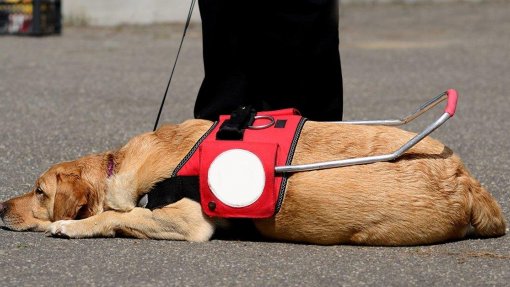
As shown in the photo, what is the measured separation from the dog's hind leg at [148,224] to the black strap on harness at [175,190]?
3 centimetres

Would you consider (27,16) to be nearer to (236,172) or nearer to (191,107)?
(191,107)

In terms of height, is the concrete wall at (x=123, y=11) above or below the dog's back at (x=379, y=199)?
below

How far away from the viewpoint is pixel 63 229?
527 centimetres

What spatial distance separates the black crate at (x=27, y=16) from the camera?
15.3 m

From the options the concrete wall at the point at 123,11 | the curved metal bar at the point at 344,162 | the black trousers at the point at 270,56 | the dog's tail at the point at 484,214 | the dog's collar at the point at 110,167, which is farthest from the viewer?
the concrete wall at the point at 123,11

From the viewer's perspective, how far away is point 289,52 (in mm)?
6184

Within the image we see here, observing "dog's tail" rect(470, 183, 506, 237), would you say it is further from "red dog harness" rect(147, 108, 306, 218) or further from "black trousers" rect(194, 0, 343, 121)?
"black trousers" rect(194, 0, 343, 121)

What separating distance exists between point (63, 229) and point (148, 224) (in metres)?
0.43

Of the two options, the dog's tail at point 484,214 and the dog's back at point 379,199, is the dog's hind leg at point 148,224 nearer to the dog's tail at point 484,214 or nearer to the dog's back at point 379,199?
the dog's back at point 379,199

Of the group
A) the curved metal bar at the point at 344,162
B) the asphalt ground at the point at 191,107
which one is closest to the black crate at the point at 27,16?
the asphalt ground at the point at 191,107

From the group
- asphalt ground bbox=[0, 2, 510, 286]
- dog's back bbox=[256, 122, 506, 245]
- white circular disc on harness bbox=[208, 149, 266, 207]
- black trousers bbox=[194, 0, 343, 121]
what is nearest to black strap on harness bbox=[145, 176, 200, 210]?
white circular disc on harness bbox=[208, 149, 266, 207]

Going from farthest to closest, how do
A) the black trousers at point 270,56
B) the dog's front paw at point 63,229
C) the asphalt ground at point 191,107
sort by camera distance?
the black trousers at point 270,56 < the dog's front paw at point 63,229 < the asphalt ground at point 191,107

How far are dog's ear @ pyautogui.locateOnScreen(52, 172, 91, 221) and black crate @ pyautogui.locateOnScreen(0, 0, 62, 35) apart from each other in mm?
10358

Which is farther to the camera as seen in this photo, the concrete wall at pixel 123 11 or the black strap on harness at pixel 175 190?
the concrete wall at pixel 123 11
